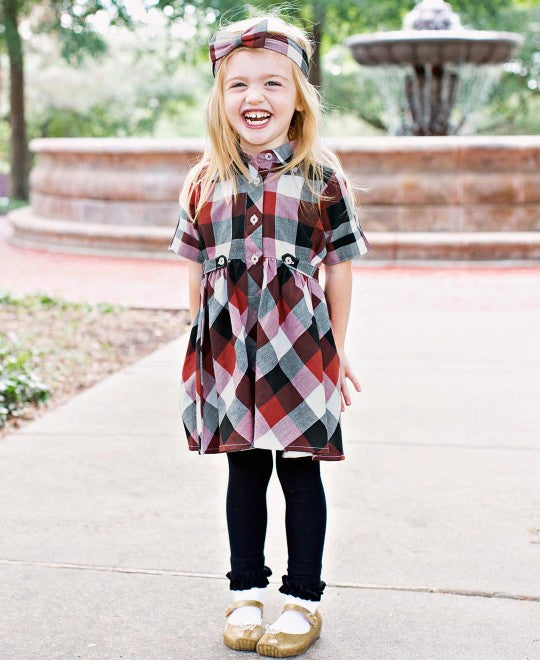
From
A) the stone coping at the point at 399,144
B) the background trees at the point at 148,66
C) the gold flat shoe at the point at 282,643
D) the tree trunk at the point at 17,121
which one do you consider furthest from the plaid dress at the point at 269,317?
the tree trunk at the point at 17,121

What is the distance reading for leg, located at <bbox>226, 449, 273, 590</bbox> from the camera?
8.88ft

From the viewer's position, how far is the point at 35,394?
530cm

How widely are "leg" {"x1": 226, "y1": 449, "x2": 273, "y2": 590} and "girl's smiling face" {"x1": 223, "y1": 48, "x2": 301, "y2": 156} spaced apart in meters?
0.77

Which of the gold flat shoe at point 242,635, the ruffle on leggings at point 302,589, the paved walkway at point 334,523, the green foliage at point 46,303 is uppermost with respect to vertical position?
the ruffle on leggings at point 302,589

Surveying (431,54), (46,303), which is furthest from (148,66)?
(46,303)

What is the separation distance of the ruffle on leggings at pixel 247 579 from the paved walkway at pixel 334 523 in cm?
12

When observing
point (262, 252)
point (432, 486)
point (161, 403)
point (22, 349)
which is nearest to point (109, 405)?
point (161, 403)

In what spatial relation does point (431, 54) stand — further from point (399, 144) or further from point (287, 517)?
point (287, 517)

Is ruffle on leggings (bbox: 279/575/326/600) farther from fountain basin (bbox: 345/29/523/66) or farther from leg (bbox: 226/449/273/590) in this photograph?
fountain basin (bbox: 345/29/523/66)

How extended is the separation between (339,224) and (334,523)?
1.20 meters

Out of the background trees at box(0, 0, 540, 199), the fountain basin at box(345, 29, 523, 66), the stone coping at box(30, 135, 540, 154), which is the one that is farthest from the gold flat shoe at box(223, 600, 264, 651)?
the background trees at box(0, 0, 540, 199)

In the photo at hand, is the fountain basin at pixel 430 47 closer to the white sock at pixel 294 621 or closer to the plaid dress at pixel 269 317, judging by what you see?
the plaid dress at pixel 269 317

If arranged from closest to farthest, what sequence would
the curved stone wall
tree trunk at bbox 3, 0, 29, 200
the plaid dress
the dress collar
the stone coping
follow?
the plaid dress < the dress collar < the stone coping < the curved stone wall < tree trunk at bbox 3, 0, 29, 200

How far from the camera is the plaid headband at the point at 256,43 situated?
2.59 metres
